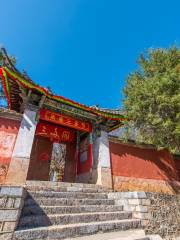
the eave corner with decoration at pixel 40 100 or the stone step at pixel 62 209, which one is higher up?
the eave corner with decoration at pixel 40 100

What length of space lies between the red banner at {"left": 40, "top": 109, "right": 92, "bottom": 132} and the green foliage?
7.32 ft

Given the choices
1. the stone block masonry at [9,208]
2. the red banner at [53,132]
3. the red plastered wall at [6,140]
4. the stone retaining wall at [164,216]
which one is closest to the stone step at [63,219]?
the stone block masonry at [9,208]

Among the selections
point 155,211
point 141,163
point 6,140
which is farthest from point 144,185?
point 6,140

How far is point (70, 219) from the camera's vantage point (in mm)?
3344

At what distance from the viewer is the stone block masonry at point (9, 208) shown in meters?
2.52

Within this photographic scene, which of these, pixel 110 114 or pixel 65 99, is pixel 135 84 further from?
pixel 65 99

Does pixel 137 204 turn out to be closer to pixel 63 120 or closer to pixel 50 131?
pixel 63 120

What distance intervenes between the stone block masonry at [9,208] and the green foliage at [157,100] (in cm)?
577

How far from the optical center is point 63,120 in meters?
7.59

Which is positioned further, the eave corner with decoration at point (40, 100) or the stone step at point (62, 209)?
the eave corner with decoration at point (40, 100)

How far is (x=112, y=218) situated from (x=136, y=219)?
0.62 m

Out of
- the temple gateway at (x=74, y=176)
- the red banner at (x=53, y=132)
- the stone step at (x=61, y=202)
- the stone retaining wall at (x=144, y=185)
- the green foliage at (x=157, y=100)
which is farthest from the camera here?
the red banner at (x=53, y=132)

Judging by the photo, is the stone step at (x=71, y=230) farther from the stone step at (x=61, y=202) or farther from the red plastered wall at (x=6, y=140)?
the red plastered wall at (x=6, y=140)

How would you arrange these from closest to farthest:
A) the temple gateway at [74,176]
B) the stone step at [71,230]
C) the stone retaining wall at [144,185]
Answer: the stone step at [71,230] < the temple gateway at [74,176] < the stone retaining wall at [144,185]
